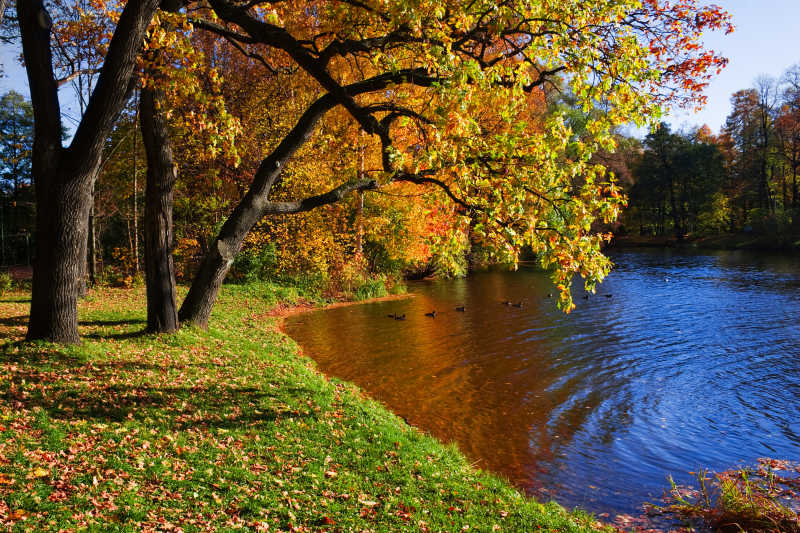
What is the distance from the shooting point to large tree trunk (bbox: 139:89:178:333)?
10086 millimetres

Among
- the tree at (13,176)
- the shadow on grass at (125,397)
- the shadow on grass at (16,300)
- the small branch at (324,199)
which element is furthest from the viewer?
the tree at (13,176)

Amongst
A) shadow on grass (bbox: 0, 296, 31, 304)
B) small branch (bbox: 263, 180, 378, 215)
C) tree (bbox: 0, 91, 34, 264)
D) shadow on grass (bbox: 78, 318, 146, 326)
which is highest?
tree (bbox: 0, 91, 34, 264)

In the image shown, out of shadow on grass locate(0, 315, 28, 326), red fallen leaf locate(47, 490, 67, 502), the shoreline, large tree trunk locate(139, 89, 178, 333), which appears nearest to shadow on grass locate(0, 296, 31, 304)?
shadow on grass locate(0, 315, 28, 326)

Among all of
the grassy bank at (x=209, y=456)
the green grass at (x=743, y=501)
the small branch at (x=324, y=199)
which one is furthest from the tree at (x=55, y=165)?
the green grass at (x=743, y=501)

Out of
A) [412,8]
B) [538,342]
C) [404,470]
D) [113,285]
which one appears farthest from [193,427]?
[113,285]

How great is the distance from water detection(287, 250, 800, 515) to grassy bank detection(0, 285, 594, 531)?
1.47 metres

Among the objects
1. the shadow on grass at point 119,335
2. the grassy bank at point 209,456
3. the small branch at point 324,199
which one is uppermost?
the small branch at point 324,199

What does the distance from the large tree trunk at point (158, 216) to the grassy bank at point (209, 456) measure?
1.17 m

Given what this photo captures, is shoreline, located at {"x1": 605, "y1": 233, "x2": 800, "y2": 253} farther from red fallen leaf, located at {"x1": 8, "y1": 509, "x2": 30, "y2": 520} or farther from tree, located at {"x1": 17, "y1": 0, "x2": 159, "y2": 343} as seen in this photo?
red fallen leaf, located at {"x1": 8, "y1": 509, "x2": 30, "y2": 520}

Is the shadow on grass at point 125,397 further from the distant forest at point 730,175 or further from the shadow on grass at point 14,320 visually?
the distant forest at point 730,175

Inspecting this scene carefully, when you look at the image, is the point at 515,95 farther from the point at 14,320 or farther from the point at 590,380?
the point at 14,320

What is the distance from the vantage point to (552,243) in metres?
6.85

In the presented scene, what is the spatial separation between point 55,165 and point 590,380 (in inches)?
461

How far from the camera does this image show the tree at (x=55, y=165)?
24.1 feet
